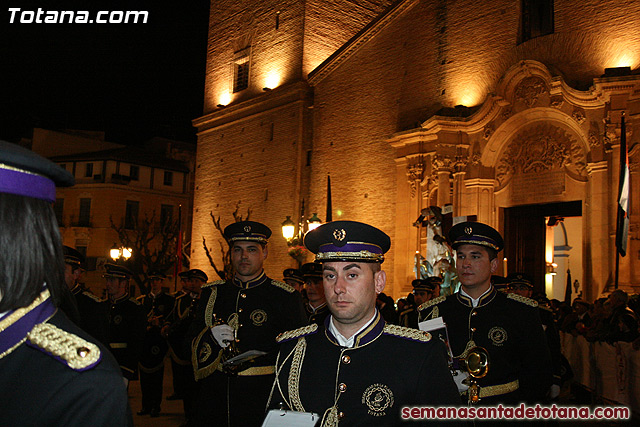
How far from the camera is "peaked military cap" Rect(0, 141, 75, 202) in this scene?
1545 millimetres

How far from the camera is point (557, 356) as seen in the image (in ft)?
22.8

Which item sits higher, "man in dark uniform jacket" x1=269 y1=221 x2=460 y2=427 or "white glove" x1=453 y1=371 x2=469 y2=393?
"man in dark uniform jacket" x1=269 y1=221 x2=460 y2=427

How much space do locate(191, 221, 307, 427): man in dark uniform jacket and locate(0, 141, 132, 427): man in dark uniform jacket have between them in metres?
3.65

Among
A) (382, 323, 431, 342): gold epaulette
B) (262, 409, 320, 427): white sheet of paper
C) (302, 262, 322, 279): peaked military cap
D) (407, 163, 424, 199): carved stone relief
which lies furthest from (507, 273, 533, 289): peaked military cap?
(407, 163, 424, 199): carved stone relief

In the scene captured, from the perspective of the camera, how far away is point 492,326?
4.87 m

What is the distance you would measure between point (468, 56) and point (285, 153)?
885 centimetres

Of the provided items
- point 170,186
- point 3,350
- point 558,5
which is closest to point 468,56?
point 558,5

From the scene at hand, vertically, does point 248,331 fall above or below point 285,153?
below

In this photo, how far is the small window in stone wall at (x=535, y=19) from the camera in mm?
17562

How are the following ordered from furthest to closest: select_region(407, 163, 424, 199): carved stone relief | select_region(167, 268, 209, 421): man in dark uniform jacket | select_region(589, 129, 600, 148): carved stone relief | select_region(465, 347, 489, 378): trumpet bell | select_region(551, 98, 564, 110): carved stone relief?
select_region(407, 163, 424, 199): carved stone relief, select_region(551, 98, 564, 110): carved stone relief, select_region(589, 129, 600, 148): carved stone relief, select_region(167, 268, 209, 421): man in dark uniform jacket, select_region(465, 347, 489, 378): trumpet bell

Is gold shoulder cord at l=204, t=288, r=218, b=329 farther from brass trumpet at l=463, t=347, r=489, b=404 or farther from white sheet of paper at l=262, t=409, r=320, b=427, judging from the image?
white sheet of paper at l=262, t=409, r=320, b=427

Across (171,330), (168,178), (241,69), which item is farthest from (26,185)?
(168,178)

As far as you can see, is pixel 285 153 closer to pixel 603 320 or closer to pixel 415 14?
pixel 415 14

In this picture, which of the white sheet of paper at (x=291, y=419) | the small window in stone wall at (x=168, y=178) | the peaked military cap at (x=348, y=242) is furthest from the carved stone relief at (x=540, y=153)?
the small window in stone wall at (x=168, y=178)
